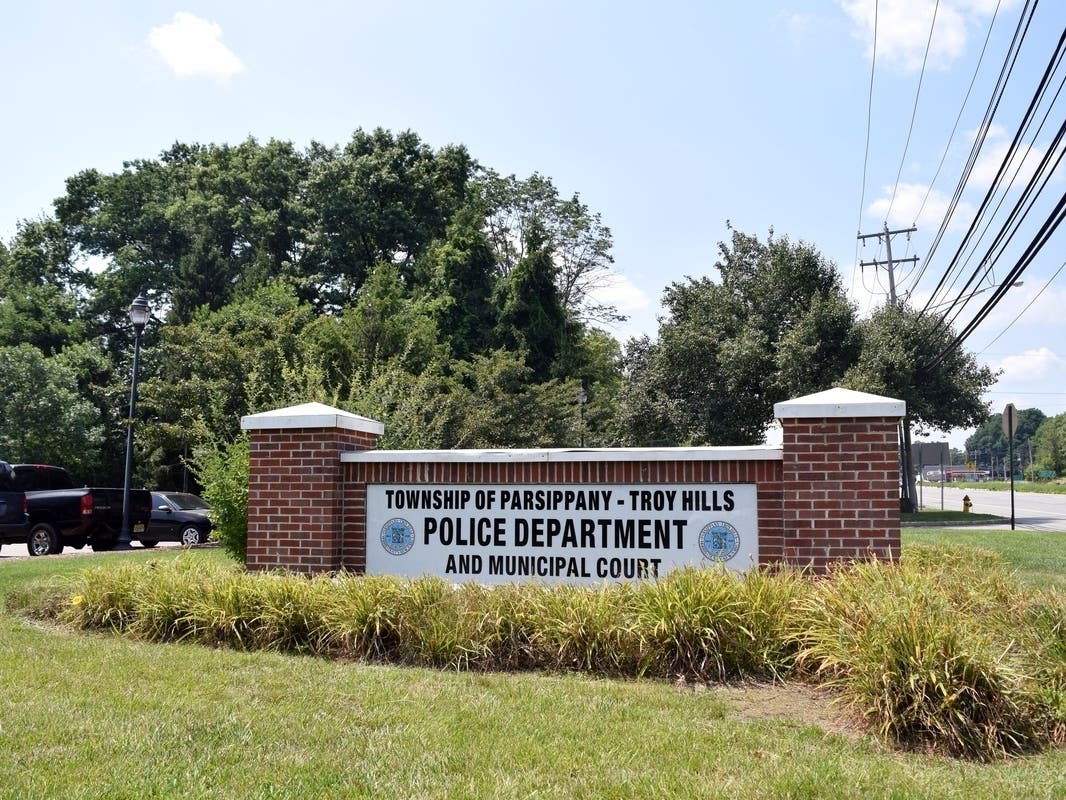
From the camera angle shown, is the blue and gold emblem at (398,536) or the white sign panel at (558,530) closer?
the white sign panel at (558,530)

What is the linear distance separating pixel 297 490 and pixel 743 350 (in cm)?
2105

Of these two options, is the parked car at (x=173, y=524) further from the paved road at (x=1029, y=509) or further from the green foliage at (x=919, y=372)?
the paved road at (x=1029, y=509)

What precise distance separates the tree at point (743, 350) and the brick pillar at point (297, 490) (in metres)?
20.3

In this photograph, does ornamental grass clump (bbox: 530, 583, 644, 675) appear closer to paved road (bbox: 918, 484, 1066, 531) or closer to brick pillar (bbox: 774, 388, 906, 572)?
brick pillar (bbox: 774, 388, 906, 572)

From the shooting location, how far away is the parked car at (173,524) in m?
20.6

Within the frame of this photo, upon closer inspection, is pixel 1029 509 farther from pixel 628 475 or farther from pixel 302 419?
pixel 302 419

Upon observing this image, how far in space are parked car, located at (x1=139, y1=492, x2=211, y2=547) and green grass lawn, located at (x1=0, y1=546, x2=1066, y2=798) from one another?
15.5m

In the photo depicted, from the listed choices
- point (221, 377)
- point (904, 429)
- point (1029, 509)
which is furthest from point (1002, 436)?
point (221, 377)

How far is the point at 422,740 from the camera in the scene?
14.3 ft

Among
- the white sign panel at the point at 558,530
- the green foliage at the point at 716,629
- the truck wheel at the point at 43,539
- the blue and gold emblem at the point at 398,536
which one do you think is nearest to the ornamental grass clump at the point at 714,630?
the green foliage at the point at 716,629

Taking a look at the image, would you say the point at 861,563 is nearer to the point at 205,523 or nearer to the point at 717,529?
the point at 717,529

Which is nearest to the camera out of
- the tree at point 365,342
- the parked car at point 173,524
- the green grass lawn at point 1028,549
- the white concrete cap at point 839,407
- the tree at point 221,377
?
the white concrete cap at point 839,407

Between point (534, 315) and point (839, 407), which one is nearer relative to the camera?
point (839, 407)

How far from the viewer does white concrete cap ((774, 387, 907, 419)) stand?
22.5 feet
